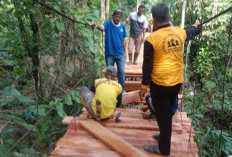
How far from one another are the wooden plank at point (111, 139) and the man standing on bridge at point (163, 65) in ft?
0.84

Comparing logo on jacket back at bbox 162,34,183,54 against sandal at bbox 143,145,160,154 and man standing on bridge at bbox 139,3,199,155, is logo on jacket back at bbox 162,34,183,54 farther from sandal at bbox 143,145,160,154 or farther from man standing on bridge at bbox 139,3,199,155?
sandal at bbox 143,145,160,154

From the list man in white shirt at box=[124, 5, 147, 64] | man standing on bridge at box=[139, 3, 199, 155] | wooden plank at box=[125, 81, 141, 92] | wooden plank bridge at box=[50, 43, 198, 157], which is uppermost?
man in white shirt at box=[124, 5, 147, 64]

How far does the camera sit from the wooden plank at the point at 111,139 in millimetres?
2359

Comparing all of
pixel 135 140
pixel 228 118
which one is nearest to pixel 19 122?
pixel 135 140

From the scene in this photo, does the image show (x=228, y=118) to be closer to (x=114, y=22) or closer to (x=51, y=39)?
(x=114, y=22)

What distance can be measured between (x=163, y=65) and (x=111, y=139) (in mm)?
1098

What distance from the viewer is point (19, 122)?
7.73 feet

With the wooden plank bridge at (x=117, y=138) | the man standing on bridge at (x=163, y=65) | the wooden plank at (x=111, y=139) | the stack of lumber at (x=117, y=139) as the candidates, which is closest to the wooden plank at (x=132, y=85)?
the wooden plank bridge at (x=117, y=138)

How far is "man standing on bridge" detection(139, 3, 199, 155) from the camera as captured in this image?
88.3 inches

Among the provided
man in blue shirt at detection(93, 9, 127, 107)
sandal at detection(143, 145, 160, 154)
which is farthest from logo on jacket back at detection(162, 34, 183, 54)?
man in blue shirt at detection(93, 9, 127, 107)

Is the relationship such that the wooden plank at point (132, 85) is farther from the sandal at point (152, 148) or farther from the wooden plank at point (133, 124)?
the sandal at point (152, 148)

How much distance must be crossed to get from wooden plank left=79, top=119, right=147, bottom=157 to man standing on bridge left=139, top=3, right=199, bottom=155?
255 millimetres

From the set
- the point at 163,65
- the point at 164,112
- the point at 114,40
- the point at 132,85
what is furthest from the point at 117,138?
the point at 132,85

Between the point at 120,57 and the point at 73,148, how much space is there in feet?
8.69
